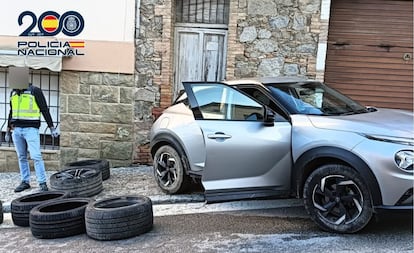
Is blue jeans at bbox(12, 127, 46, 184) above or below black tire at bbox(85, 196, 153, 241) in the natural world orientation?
above

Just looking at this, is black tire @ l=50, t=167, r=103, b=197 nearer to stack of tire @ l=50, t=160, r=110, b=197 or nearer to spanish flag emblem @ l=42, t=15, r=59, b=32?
stack of tire @ l=50, t=160, r=110, b=197

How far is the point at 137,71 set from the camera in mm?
9234

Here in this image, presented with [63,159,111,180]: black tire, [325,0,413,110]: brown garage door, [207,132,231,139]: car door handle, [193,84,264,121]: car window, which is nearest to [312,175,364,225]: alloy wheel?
[193,84,264,121]: car window

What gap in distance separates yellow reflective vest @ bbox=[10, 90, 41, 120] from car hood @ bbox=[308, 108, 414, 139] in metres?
4.08

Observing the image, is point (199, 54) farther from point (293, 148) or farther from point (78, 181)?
point (293, 148)

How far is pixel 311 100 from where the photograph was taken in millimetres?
5758

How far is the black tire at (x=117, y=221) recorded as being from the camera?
16.9ft

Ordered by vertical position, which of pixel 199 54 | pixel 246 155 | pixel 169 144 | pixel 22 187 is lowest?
pixel 22 187

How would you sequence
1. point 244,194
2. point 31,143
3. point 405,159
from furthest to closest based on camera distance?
point 31,143
point 244,194
point 405,159

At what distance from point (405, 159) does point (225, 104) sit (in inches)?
88.3

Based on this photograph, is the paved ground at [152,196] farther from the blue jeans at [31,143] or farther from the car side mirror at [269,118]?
the car side mirror at [269,118]

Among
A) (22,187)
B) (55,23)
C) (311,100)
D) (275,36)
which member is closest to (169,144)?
(311,100)

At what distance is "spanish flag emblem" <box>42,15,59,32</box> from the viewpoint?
30.3 ft

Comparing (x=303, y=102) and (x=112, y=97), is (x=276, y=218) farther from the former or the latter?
(x=112, y=97)
